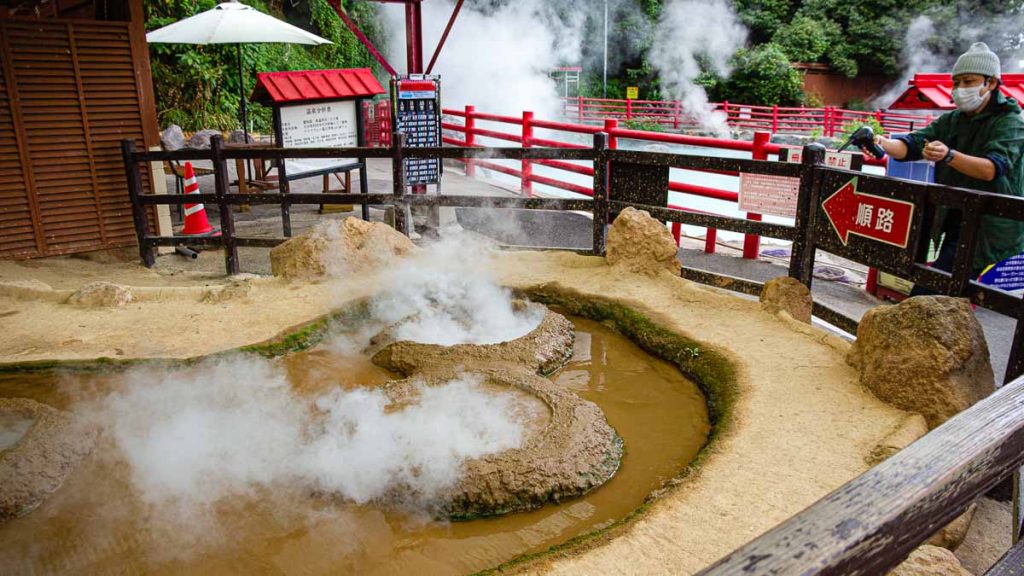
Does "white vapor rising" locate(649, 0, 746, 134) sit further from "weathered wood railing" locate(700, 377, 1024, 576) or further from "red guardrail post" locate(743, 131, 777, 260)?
"weathered wood railing" locate(700, 377, 1024, 576)

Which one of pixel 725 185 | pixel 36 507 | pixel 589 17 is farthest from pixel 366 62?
pixel 36 507

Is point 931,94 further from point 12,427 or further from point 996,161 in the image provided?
point 12,427

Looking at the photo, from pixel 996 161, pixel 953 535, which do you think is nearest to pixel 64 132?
pixel 996 161

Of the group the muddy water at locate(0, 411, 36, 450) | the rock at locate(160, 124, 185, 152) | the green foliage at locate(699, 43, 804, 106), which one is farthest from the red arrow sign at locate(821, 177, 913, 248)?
the green foliage at locate(699, 43, 804, 106)

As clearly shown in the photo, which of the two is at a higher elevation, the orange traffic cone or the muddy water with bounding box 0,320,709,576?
the orange traffic cone

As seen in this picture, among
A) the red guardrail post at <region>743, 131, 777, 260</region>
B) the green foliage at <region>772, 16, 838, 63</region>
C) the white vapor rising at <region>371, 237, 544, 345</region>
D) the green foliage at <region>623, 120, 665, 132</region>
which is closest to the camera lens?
the white vapor rising at <region>371, 237, 544, 345</region>

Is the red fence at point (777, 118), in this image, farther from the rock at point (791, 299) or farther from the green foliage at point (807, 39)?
the rock at point (791, 299)

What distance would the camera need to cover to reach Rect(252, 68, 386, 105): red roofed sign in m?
7.49

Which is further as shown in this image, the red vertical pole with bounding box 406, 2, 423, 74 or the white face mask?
the red vertical pole with bounding box 406, 2, 423, 74

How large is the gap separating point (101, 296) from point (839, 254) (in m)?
5.37

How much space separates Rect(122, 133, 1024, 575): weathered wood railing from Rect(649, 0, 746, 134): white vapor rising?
2462cm

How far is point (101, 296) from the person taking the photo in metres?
5.57

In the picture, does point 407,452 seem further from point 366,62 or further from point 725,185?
point 366,62

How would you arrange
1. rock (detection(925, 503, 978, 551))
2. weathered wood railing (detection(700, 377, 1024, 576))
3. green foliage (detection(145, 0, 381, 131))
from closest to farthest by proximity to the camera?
weathered wood railing (detection(700, 377, 1024, 576)) < rock (detection(925, 503, 978, 551)) < green foliage (detection(145, 0, 381, 131))
